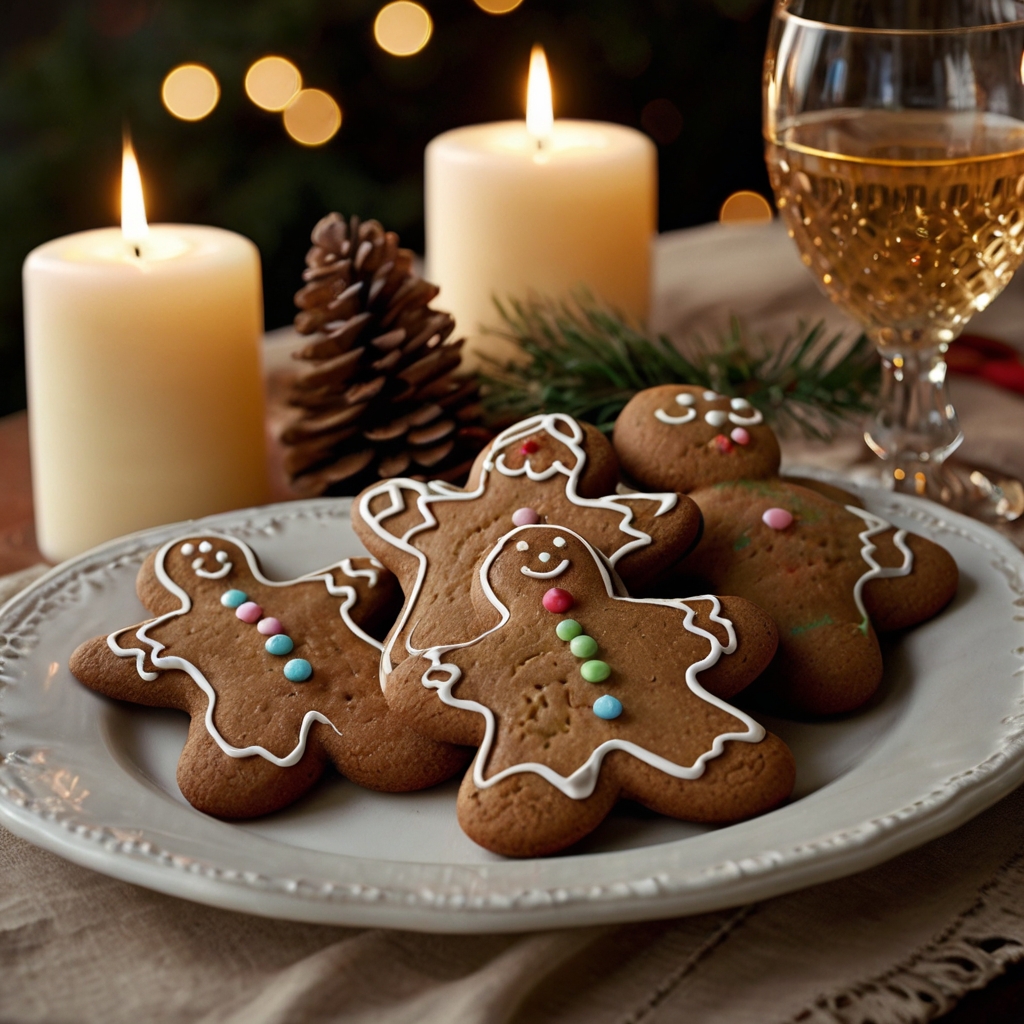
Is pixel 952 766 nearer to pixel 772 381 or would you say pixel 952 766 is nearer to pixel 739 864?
pixel 739 864

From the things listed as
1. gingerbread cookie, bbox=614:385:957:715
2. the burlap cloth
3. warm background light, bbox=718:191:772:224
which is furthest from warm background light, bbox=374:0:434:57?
the burlap cloth

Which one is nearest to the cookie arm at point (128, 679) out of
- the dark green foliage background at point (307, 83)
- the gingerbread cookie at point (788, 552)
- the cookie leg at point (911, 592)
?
the gingerbread cookie at point (788, 552)

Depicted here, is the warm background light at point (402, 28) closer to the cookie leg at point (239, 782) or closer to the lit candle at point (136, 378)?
the lit candle at point (136, 378)

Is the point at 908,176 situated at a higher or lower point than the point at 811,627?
higher

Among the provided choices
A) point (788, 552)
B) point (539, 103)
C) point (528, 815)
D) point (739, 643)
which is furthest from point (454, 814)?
point (539, 103)

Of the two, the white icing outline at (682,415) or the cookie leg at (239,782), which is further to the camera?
the white icing outline at (682,415)

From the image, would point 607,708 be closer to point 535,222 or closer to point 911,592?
point 911,592

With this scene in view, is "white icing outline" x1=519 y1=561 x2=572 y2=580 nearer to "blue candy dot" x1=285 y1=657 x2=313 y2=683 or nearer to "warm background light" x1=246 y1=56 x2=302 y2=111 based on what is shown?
"blue candy dot" x1=285 y1=657 x2=313 y2=683

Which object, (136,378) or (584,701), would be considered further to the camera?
(136,378)
